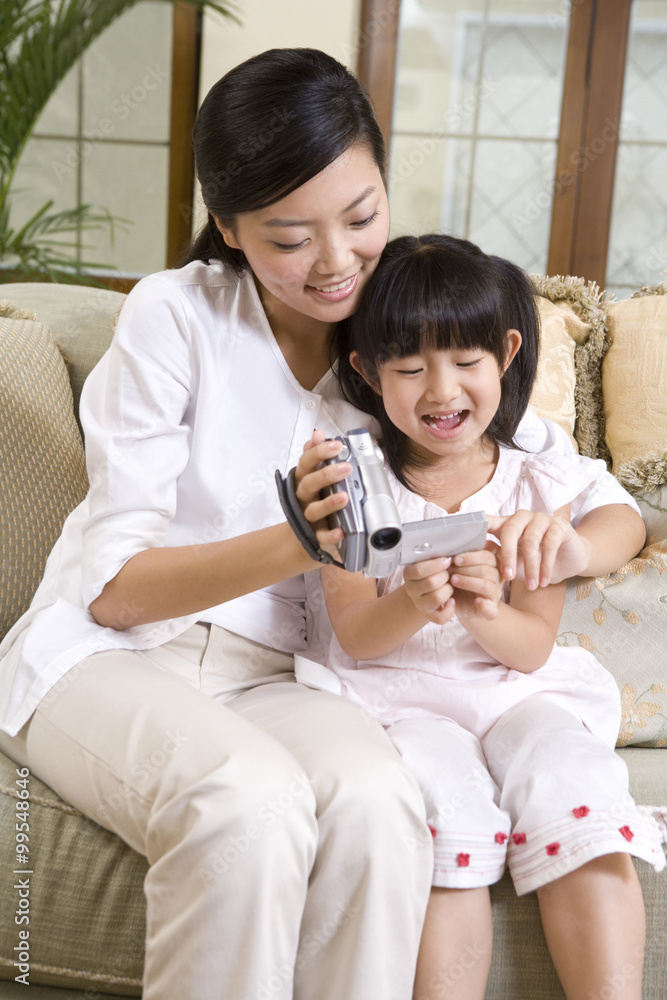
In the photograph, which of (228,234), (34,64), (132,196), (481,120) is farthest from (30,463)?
(481,120)

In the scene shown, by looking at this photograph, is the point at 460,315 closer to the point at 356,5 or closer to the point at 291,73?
the point at 291,73

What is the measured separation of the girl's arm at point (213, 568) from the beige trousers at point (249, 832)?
8 cm

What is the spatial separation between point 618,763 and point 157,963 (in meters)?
0.48

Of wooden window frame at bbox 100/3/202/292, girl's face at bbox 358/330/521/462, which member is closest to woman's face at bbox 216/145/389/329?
girl's face at bbox 358/330/521/462

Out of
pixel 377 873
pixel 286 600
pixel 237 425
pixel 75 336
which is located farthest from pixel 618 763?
pixel 75 336

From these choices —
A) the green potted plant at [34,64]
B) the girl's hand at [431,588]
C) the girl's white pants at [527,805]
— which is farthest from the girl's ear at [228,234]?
the green potted plant at [34,64]

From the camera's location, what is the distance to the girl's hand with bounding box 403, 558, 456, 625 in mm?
874

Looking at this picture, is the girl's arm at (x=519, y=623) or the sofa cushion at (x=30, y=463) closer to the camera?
the girl's arm at (x=519, y=623)

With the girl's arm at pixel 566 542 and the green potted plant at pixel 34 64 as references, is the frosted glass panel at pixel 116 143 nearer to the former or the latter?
the green potted plant at pixel 34 64

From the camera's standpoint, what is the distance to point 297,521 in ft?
2.73

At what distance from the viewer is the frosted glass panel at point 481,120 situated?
2795 mm

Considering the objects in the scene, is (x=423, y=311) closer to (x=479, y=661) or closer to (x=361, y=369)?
(x=361, y=369)

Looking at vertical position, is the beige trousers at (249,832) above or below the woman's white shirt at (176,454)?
below

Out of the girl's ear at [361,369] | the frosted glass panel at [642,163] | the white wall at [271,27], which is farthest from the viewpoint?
the frosted glass panel at [642,163]
